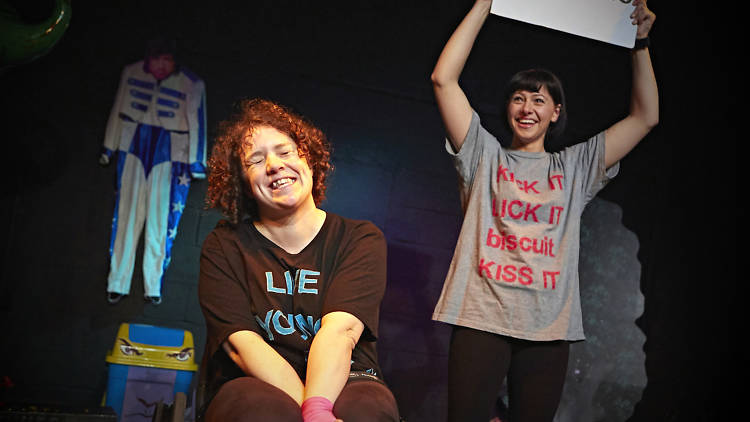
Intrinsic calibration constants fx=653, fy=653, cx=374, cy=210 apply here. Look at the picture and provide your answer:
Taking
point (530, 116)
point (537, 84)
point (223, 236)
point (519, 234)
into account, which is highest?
point (537, 84)

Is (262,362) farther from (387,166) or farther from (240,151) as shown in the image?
(387,166)

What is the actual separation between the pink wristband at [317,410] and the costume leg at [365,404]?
0.02 meters

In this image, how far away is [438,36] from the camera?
3.73m

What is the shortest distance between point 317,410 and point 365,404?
0.10 m

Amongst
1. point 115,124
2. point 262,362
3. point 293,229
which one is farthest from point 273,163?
point 115,124

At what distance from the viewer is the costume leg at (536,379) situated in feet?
6.20

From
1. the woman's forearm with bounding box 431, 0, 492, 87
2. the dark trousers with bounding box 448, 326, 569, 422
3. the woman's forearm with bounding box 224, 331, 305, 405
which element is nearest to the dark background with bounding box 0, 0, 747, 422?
the woman's forearm with bounding box 431, 0, 492, 87

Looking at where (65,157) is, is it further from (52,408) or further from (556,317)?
(556,317)

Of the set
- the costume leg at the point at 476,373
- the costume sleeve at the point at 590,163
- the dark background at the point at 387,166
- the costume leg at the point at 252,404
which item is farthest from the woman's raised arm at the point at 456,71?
the dark background at the point at 387,166

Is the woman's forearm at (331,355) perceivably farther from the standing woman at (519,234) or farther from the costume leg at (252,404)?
the standing woman at (519,234)

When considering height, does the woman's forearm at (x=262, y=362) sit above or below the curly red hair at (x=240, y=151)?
below

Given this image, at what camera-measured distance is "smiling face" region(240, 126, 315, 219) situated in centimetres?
168

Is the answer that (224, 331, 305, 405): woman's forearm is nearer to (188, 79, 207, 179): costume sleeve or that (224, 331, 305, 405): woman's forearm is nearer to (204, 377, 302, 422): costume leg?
(204, 377, 302, 422): costume leg

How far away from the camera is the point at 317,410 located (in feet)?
4.41
